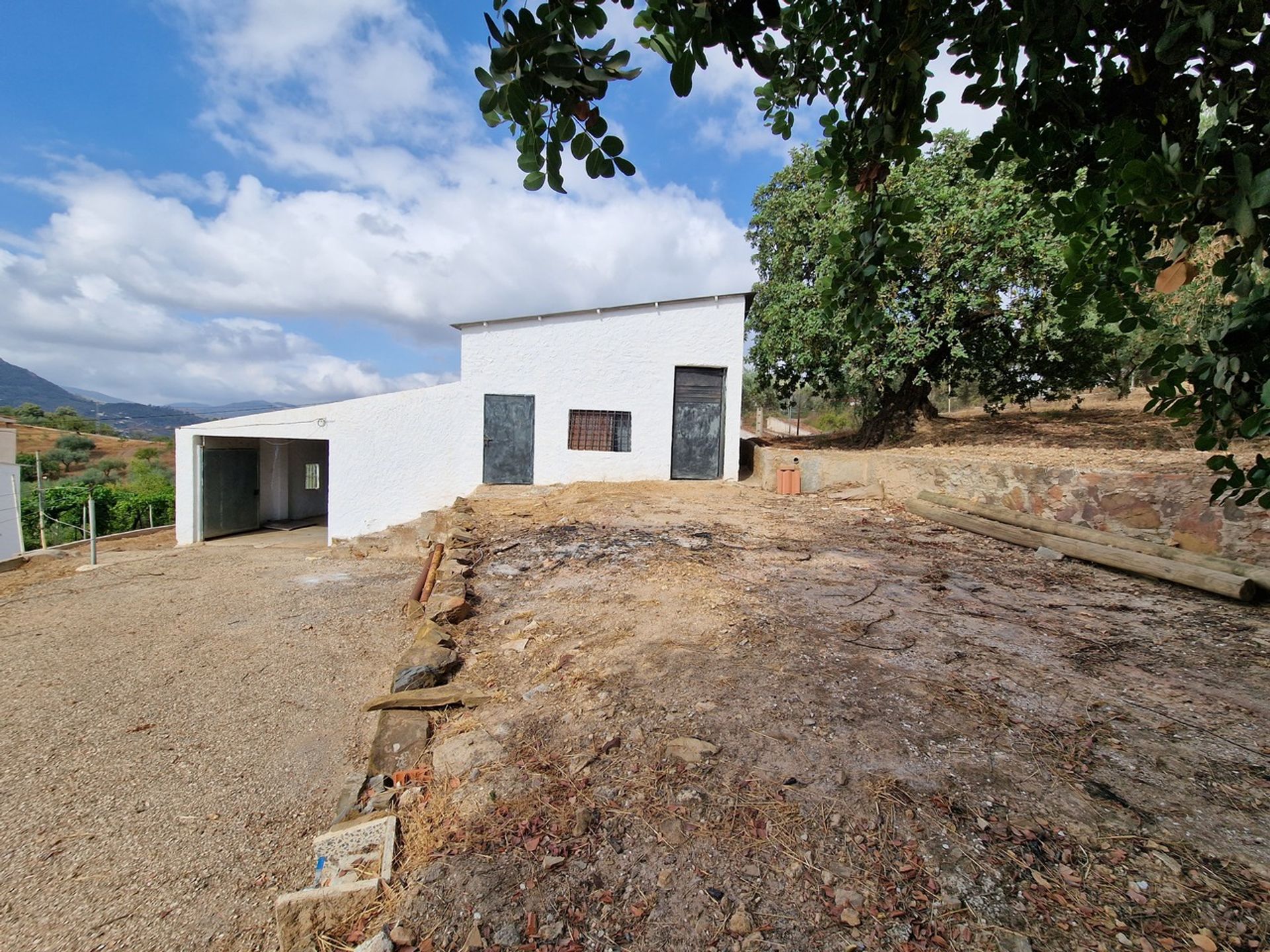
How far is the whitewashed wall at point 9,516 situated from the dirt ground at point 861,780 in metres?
14.2

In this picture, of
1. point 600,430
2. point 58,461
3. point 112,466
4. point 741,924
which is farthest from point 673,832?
point 58,461

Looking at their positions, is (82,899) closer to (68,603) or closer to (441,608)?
(441,608)

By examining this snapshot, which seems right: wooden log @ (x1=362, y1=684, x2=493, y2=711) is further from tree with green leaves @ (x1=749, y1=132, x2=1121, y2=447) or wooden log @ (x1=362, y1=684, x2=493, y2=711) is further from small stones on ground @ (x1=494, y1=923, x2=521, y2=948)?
tree with green leaves @ (x1=749, y1=132, x2=1121, y2=447)

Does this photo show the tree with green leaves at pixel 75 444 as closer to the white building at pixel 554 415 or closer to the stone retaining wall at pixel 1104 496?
the white building at pixel 554 415

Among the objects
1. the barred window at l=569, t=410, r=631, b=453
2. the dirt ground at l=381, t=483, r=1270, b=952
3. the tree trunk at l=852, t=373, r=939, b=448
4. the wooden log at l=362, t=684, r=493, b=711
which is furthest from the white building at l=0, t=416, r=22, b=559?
the tree trunk at l=852, t=373, r=939, b=448

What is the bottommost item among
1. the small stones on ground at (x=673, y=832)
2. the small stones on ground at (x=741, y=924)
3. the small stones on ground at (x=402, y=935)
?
the small stones on ground at (x=402, y=935)

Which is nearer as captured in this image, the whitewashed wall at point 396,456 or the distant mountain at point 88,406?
the whitewashed wall at point 396,456

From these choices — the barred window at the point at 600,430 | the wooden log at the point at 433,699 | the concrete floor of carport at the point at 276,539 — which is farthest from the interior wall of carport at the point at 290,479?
the wooden log at the point at 433,699

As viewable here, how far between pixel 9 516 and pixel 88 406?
7457 centimetres

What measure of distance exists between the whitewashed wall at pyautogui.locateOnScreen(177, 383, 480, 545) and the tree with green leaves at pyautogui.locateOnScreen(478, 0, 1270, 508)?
36.5 ft

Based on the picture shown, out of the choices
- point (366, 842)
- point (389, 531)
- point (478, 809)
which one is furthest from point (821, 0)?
point (389, 531)

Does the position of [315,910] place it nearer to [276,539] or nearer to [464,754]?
[464,754]

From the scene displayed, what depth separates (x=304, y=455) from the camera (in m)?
17.8

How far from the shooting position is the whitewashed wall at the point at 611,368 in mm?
12016
